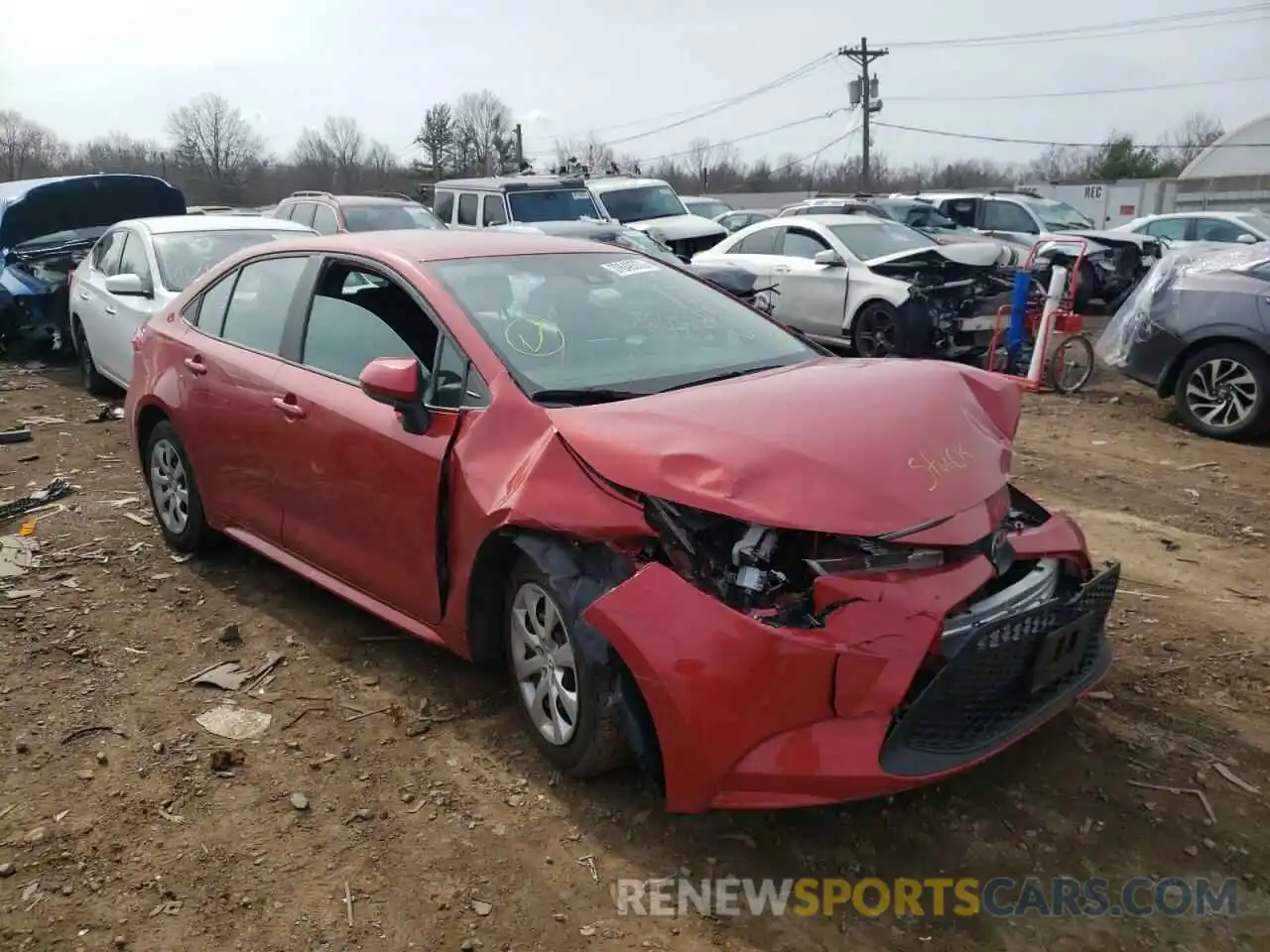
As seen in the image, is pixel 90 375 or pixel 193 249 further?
pixel 90 375

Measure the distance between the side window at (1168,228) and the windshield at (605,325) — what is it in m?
15.7

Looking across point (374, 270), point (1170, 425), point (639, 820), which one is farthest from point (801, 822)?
point (1170, 425)

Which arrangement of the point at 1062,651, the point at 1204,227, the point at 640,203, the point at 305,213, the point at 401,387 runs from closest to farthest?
the point at 1062,651
the point at 401,387
the point at 305,213
the point at 1204,227
the point at 640,203

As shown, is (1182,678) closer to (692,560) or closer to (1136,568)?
(1136,568)

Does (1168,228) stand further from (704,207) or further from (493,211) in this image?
(493,211)

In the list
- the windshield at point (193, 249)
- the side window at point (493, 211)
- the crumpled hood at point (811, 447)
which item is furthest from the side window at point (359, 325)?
the side window at point (493, 211)

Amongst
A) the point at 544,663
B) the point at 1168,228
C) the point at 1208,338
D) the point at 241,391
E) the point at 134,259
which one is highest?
the point at 134,259

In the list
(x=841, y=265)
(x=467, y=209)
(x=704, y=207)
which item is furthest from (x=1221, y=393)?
(x=704, y=207)

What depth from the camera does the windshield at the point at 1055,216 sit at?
17984 millimetres

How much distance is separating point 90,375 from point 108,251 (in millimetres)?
1303

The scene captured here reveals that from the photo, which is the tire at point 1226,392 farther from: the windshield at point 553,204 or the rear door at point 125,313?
the windshield at point 553,204

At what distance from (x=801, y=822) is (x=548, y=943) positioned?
841 mm

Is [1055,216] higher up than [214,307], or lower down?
higher up

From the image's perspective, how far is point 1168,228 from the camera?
17.4 m
